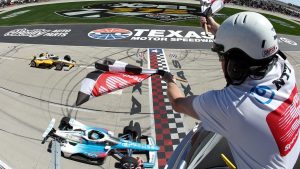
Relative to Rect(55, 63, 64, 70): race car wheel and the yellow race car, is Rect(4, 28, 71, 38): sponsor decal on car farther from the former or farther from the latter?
Rect(55, 63, 64, 70): race car wheel

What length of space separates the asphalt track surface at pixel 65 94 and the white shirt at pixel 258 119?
6.01 meters

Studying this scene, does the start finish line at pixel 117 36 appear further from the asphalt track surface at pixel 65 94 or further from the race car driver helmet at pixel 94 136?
the race car driver helmet at pixel 94 136

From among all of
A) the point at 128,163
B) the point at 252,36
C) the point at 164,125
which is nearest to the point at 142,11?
the point at 164,125

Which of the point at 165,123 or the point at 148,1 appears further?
the point at 148,1

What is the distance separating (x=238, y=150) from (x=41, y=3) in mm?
34947

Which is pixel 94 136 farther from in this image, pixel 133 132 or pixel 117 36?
pixel 117 36

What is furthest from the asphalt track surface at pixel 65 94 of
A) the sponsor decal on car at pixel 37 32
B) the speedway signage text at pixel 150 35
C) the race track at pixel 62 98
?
the sponsor decal on car at pixel 37 32

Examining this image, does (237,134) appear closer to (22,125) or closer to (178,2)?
(22,125)

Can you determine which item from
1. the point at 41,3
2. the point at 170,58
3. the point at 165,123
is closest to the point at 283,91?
the point at 165,123

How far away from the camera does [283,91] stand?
223 centimetres

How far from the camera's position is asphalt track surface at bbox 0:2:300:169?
854cm

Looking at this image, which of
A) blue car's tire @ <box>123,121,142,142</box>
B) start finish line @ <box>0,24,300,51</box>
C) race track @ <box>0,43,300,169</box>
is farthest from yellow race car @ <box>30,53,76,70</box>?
blue car's tire @ <box>123,121,142,142</box>

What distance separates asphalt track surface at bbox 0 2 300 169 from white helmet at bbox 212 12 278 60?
6211mm

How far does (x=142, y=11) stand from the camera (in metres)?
27.5
